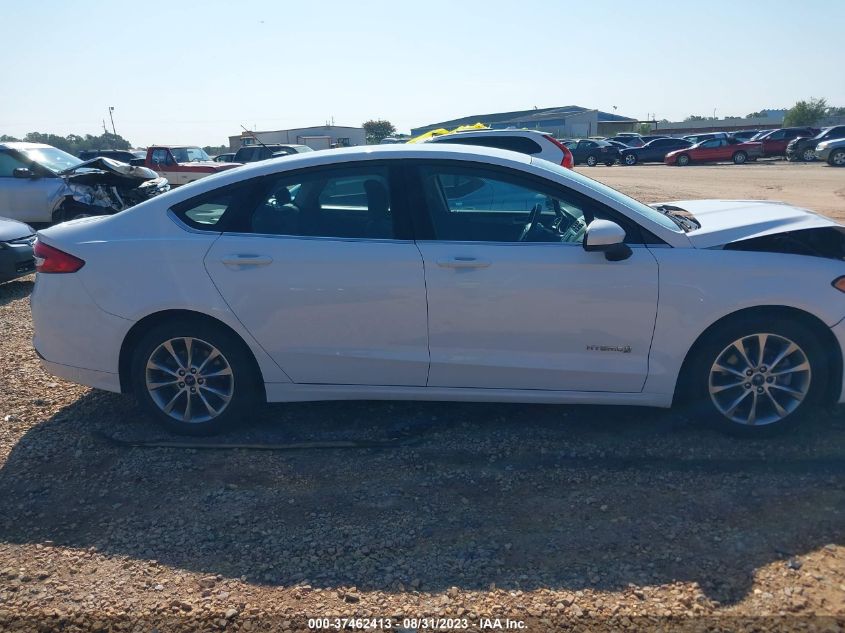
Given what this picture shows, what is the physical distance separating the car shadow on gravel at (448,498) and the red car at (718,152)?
125 feet

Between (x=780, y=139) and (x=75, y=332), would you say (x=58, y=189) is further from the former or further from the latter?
(x=780, y=139)

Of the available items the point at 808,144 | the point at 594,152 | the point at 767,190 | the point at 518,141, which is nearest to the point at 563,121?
the point at 594,152

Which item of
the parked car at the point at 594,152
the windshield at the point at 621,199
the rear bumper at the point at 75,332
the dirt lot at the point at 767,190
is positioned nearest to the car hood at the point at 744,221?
the windshield at the point at 621,199

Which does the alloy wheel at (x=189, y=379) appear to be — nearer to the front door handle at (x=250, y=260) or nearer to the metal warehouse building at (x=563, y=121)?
the front door handle at (x=250, y=260)

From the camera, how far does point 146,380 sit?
14.2 ft

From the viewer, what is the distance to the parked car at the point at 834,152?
31.0 metres

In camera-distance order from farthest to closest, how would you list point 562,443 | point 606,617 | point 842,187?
point 842,187, point 562,443, point 606,617

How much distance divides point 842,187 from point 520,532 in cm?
2091

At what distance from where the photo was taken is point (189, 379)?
4336 mm

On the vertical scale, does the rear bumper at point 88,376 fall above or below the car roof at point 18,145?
below

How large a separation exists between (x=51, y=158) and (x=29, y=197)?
1213mm

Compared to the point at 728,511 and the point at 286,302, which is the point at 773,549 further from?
the point at 286,302

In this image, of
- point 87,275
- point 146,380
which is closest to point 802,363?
point 146,380

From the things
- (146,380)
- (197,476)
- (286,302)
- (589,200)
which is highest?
(589,200)
